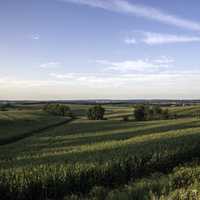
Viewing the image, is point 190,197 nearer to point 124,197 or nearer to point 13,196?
point 124,197

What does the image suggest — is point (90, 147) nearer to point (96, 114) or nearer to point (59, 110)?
point (96, 114)

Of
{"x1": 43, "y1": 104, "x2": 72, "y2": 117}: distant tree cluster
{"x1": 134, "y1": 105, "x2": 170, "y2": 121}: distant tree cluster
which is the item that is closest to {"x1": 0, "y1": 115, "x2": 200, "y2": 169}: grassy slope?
{"x1": 134, "y1": 105, "x2": 170, "y2": 121}: distant tree cluster

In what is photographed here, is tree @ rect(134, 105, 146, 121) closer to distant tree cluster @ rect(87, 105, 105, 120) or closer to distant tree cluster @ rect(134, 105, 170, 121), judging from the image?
distant tree cluster @ rect(134, 105, 170, 121)

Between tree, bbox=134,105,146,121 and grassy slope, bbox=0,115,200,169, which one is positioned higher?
grassy slope, bbox=0,115,200,169

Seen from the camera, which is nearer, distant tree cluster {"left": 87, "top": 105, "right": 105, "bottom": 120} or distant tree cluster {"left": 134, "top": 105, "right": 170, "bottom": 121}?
distant tree cluster {"left": 134, "top": 105, "right": 170, "bottom": 121}

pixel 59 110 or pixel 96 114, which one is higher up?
pixel 59 110

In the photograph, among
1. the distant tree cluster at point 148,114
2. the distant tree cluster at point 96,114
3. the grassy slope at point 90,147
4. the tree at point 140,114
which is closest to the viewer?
the grassy slope at point 90,147

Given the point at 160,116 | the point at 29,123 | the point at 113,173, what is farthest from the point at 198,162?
the point at 160,116

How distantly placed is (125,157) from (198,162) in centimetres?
416

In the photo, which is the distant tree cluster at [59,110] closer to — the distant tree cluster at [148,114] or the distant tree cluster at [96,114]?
the distant tree cluster at [96,114]

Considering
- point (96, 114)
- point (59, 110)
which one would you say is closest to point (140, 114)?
point (96, 114)

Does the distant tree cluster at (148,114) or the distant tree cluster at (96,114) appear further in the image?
the distant tree cluster at (96,114)

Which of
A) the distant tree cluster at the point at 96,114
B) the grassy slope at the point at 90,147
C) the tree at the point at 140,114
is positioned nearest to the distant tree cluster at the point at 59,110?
the distant tree cluster at the point at 96,114

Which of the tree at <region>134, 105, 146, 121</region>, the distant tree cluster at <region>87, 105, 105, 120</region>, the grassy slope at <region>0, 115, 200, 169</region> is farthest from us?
the distant tree cluster at <region>87, 105, 105, 120</region>
